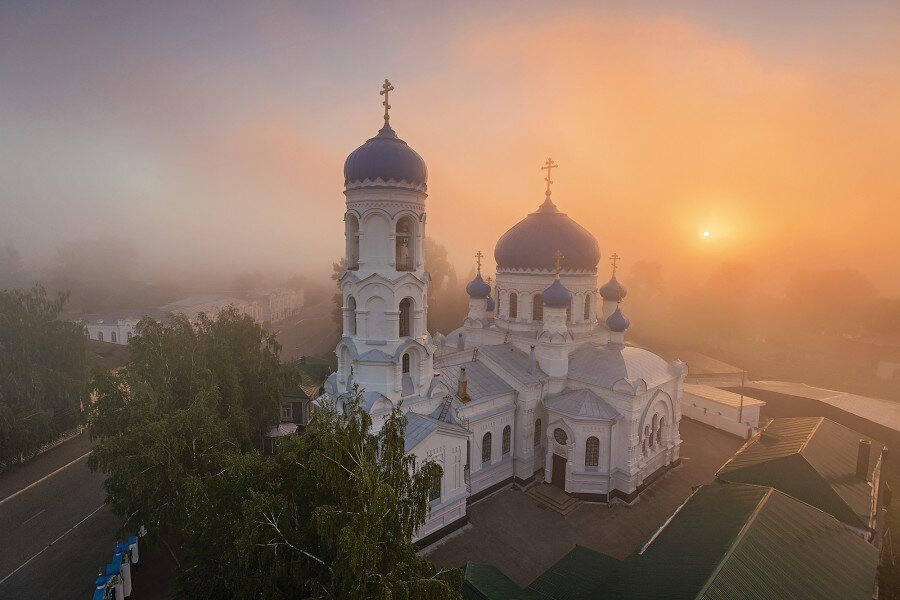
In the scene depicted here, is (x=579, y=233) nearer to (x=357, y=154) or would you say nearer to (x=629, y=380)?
(x=629, y=380)

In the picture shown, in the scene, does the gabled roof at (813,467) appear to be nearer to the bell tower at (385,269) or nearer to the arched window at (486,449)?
the arched window at (486,449)

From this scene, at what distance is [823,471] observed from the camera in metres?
14.2

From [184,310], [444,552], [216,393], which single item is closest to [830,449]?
[444,552]

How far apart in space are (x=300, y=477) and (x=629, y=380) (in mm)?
14542

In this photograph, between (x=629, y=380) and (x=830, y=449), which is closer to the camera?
(x=830, y=449)

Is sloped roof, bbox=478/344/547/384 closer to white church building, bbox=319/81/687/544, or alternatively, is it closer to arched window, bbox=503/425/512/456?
white church building, bbox=319/81/687/544

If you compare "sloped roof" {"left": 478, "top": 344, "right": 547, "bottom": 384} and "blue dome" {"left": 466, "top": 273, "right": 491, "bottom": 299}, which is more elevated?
"blue dome" {"left": 466, "top": 273, "right": 491, "bottom": 299}

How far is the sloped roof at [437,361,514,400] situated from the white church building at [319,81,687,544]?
0.21 ft

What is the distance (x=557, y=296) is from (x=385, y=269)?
8.68 m

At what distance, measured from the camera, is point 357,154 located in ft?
46.6

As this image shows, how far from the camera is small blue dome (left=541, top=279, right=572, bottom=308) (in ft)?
63.3

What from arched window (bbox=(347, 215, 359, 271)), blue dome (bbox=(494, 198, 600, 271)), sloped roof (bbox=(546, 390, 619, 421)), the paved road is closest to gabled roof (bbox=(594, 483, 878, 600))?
sloped roof (bbox=(546, 390, 619, 421))

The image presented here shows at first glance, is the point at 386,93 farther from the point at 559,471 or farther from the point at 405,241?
the point at 559,471

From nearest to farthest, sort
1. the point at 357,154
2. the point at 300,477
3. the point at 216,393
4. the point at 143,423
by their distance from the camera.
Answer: the point at 300,477 → the point at 143,423 → the point at 357,154 → the point at 216,393
